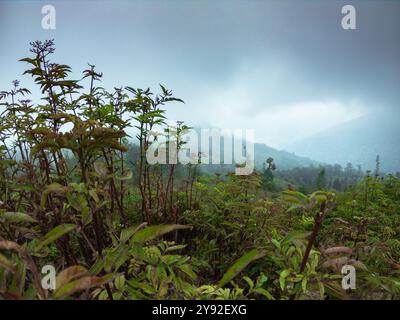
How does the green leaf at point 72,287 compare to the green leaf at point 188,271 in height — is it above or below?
above

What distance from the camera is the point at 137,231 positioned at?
141cm

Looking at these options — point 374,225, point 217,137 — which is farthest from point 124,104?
point 374,225

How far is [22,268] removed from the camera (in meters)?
0.86

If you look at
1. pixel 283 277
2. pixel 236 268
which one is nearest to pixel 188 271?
pixel 236 268

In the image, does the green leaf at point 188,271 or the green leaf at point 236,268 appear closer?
the green leaf at point 236,268

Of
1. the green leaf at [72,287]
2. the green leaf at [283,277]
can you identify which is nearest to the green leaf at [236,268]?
the green leaf at [283,277]

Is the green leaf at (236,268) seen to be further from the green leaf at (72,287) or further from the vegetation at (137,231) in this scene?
the green leaf at (72,287)

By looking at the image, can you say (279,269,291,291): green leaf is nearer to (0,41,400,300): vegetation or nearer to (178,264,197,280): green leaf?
(0,41,400,300): vegetation

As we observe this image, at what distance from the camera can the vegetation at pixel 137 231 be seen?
978mm

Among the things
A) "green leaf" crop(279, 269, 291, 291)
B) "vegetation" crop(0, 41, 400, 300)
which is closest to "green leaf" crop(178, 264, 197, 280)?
"vegetation" crop(0, 41, 400, 300)

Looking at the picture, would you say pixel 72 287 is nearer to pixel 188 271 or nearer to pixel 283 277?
pixel 188 271

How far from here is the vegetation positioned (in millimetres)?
978
